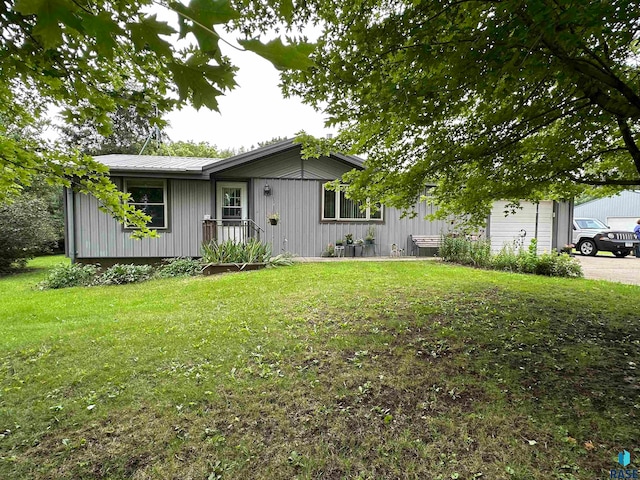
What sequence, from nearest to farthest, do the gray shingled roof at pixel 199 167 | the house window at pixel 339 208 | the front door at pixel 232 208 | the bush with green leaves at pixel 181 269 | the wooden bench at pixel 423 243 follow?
the bush with green leaves at pixel 181 269, the gray shingled roof at pixel 199 167, the front door at pixel 232 208, the house window at pixel 339 208, the wooden bench at pixel 423 243

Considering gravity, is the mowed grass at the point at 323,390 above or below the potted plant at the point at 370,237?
below

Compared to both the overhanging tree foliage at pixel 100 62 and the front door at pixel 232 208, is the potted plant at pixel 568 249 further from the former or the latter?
the overhanging tree foliage at pixel 100 62

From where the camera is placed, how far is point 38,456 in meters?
1.84

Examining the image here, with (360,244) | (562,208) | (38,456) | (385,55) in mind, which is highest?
(385,55)

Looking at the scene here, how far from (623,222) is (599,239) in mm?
18013

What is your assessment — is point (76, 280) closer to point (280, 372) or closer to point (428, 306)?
point (280, 372)

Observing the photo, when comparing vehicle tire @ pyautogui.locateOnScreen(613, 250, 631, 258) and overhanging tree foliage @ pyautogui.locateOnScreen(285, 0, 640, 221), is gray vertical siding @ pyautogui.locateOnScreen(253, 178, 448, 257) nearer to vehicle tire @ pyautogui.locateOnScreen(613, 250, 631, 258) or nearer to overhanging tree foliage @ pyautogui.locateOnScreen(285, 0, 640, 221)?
overhanging tree foliage @ pyautogui.locateOnScreen(285, 0, 640, 221)

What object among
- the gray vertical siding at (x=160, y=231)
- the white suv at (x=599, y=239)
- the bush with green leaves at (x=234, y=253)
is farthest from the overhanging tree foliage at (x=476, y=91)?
the white suv at (x=599, y=239)

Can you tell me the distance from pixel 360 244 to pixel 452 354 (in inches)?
282

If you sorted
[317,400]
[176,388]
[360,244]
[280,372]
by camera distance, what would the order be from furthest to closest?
1. [360,244]
2. [280,372]
3. [176,388]
4. [317,400]

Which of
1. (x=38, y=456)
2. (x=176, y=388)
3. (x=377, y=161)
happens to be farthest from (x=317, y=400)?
(x=377, y=161)

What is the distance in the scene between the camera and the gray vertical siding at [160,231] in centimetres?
850

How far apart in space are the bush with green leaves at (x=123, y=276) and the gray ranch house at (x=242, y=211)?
140cm

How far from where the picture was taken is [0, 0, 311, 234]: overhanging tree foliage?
67 centimetres
